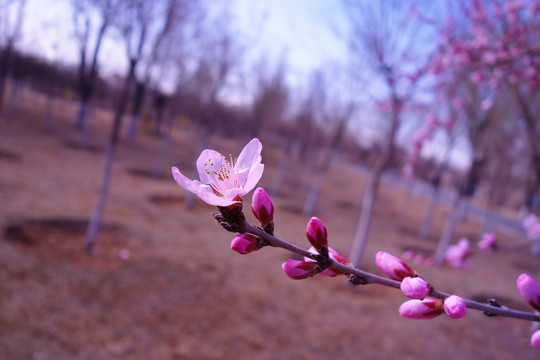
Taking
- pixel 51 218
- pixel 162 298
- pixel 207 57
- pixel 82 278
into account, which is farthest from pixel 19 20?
pixel 162 298

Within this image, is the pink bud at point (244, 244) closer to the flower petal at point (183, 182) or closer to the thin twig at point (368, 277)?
the thin twig at point (368, 277)

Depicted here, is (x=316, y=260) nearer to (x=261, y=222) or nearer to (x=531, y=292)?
(x=261, y=222)

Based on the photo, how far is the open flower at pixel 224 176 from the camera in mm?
818

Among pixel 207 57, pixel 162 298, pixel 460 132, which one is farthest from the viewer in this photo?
pixel 460 132

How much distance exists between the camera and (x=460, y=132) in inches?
459

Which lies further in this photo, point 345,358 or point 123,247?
point 123,247

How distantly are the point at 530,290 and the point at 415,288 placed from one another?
367 mm

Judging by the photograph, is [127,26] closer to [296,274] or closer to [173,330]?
[173,330]

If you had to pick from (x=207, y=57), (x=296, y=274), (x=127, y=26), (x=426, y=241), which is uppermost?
(x=207, y=57)

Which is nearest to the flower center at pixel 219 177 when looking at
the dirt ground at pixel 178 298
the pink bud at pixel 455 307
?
the pink bud at pixel 455 307

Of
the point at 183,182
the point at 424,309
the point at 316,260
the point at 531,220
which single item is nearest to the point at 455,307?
the point at 424,309

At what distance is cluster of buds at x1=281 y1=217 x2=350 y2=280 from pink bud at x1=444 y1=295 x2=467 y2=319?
31 centimetres

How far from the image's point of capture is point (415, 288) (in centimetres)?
96

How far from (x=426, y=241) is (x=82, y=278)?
421 inches
